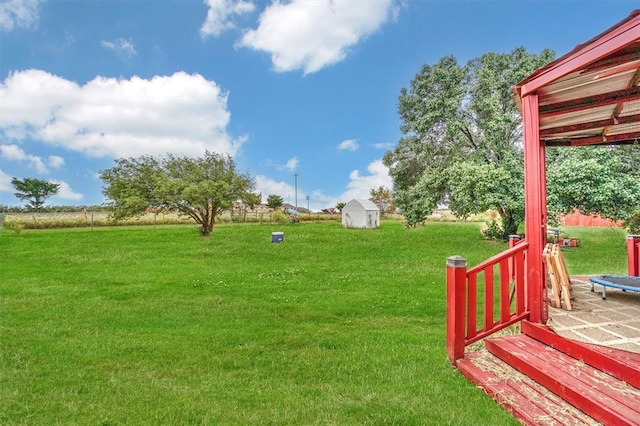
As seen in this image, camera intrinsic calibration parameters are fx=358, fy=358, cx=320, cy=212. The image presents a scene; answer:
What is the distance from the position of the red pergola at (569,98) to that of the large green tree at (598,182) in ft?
26.2

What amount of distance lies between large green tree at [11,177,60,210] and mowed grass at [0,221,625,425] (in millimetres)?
37746

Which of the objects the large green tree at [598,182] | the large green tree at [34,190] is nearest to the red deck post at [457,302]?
the large green tree at [598,182]

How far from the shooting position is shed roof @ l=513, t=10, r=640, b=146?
2.47 meters

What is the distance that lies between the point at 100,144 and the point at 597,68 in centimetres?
1391

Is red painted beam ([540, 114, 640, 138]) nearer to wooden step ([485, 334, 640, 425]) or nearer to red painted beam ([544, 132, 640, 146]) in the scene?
red painted beam ([544, 132, 640, 146])

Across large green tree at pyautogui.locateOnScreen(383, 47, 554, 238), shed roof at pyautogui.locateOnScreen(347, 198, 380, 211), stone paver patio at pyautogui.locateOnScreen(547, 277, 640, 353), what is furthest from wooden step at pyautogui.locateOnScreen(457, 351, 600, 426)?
shed roof at pyautogui.locateOnScreen(347, 198, 380, 211)

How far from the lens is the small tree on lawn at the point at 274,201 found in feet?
128

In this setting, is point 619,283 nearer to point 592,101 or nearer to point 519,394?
point 592,101

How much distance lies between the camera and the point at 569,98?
3461 millimetres

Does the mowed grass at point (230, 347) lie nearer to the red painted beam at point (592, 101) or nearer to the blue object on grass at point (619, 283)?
the blue object on grass at point (619, 283)

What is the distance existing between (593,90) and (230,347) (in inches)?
173

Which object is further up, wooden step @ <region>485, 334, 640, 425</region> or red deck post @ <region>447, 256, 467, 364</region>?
red deck post @ <region>447, 256, 467, 364</region>

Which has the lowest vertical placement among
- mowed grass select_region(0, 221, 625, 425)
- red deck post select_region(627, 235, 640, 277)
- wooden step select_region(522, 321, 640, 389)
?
mowed grass select_region(0, 221, 625, 425)

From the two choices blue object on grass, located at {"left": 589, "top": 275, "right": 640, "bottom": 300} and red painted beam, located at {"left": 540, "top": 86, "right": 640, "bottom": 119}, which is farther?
blue object on grass, located at {"left": 589, "top": 275, "right": 640, "bottom": 300}
